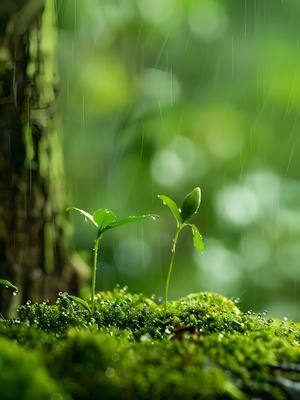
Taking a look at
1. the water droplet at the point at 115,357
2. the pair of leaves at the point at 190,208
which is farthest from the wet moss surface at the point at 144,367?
the pair of leaves at the point at 190,208

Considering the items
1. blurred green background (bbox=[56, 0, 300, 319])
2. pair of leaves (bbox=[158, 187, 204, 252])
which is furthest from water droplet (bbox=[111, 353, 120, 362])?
blurred green background (bbox=[56, 0, 300, 319])

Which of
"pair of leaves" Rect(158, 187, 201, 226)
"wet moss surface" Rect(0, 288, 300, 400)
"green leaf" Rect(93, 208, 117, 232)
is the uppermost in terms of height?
"pair of leaves" Rect(158, 187, 201, 226)

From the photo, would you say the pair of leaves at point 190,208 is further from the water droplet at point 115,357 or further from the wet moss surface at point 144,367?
the water droplet at point 115,357

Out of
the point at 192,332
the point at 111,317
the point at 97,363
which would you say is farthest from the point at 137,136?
the point at 97,363

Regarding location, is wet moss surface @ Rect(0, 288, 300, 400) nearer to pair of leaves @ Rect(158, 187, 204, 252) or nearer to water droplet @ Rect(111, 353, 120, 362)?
water droplet @ Rect(111, 353, 120, 362)

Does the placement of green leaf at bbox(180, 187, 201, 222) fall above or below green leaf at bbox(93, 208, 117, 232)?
above

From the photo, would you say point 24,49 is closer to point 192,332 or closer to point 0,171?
point 0,171

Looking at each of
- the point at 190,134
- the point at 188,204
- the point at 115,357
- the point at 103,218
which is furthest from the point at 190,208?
the point at 190,134

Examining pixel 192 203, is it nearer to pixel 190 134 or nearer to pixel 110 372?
pixel 110 372
